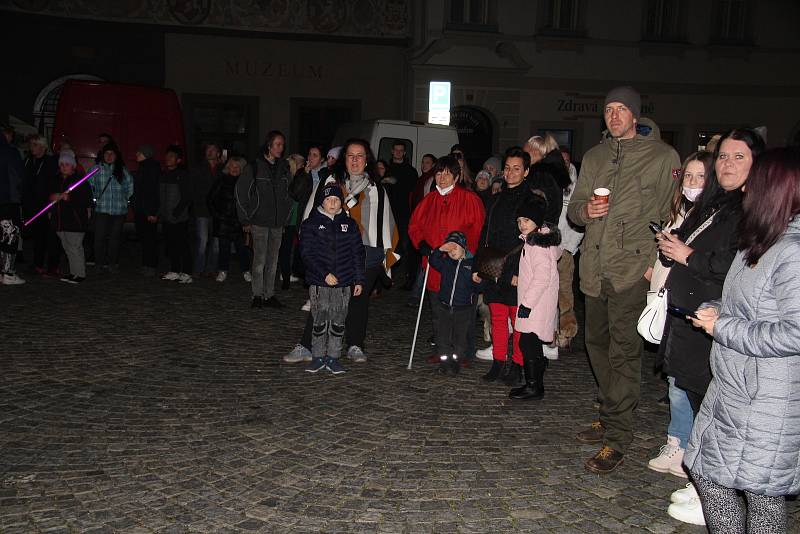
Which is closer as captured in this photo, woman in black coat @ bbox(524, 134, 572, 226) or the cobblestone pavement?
the cobblestone pavement

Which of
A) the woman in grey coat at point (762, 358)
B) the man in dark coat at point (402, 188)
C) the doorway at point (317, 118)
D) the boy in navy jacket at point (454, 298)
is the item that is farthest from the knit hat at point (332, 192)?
the doorway at point (317, 118)

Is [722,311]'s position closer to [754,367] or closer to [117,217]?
[754,367]

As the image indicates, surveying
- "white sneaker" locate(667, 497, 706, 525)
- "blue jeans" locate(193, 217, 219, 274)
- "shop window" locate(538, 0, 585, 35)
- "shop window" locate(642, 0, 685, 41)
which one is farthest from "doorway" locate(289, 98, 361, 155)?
"white sneaker" locate(667, 497, 706, 525)

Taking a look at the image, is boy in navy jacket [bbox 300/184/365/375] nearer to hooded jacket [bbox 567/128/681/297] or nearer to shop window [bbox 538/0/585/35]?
hooded jacket [bbox 567/128/681/297]

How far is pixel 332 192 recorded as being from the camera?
21.9ft

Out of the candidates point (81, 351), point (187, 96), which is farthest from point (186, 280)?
point (187, 96)

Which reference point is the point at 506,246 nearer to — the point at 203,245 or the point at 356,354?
the point at 356,354

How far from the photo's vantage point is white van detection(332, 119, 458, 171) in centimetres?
1455

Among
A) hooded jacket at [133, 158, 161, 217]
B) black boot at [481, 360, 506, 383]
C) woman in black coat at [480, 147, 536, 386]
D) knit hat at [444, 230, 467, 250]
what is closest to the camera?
woman in black coat at [480, 147, 536, 386]

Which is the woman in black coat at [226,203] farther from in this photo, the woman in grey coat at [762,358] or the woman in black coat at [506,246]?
the woman in grey coat at [762,358]

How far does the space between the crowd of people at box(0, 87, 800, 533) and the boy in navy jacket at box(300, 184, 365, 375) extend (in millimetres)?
17

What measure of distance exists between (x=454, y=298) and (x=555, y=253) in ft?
3.52

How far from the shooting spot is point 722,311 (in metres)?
3.08

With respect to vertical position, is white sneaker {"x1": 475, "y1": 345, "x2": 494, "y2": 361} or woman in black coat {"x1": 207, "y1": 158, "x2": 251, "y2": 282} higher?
woman in black coat {"x1": 207, "y1": 158, "x2": 251, "y2": 282}
